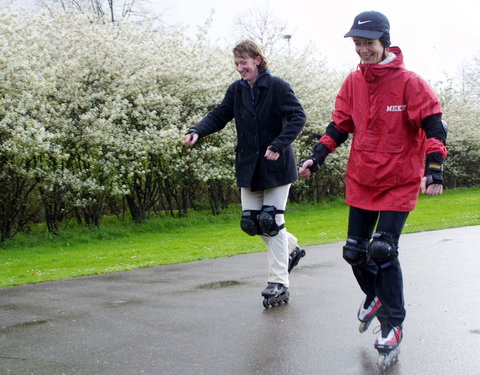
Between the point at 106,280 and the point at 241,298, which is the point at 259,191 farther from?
the point at 106,280

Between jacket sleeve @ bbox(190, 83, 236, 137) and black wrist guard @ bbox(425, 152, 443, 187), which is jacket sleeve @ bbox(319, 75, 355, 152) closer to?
black wrist guard @ bbox(425, 152, 443, 187)

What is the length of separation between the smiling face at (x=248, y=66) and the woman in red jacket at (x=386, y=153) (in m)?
1.33

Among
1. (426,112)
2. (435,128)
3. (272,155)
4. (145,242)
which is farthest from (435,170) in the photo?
(145,242)

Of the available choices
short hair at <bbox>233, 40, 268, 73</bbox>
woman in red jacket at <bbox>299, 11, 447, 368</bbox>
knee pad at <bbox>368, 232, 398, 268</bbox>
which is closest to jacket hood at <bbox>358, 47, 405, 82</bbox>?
woman in red jacket at <bbox>299, 11, 447, 368</bbox>

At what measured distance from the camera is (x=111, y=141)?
1384 cm

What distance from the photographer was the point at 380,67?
3959mm

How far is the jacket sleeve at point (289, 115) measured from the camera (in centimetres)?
504

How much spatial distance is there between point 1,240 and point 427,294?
1027 centimetres

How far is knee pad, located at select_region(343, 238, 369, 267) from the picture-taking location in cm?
407

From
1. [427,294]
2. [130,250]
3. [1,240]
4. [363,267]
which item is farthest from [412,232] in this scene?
[1,240]

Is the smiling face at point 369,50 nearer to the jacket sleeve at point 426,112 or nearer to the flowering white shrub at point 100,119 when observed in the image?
the jacket sleeve at point 426,112

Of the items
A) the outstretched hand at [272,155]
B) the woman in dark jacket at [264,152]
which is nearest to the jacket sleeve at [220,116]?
the woman in dark jacket at [264,152]

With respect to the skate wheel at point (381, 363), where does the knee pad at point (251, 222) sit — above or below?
above

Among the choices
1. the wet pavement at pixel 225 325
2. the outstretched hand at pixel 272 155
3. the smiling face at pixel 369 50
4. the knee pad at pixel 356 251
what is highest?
the smiling face at pixel 369 50
